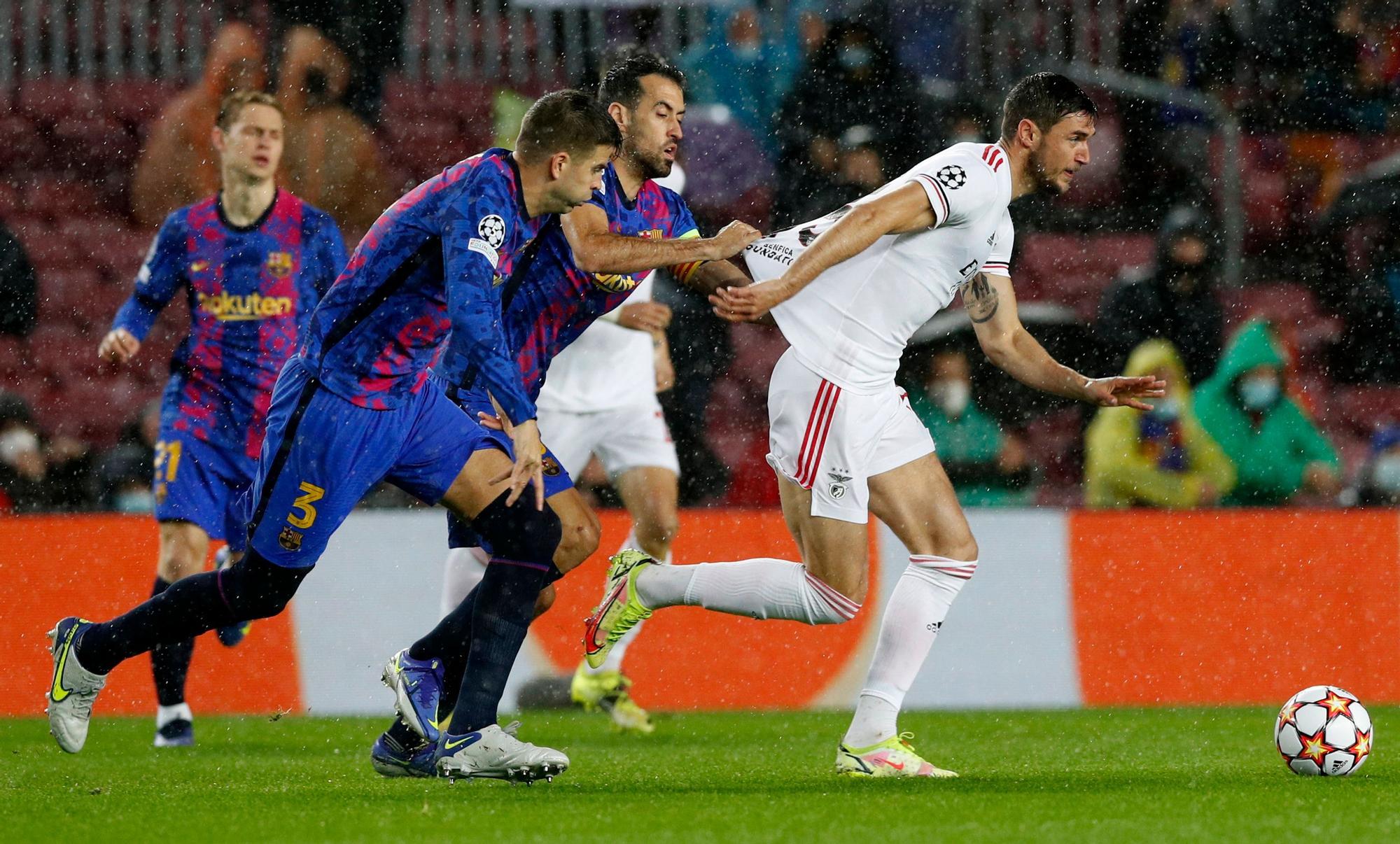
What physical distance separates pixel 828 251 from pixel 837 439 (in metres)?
0.66

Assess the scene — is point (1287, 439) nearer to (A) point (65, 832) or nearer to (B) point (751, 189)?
(B) point (751, 189)

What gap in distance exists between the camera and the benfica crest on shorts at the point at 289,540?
5.63m

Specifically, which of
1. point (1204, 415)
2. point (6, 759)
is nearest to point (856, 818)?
point (6, 759)

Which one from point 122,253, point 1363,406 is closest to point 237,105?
point 122,253

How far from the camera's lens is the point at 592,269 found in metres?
5.97

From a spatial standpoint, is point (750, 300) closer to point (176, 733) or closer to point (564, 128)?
point (564, 128)

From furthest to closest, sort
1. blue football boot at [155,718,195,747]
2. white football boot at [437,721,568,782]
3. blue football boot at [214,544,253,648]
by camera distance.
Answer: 1. blue football boot at [214,544,253,648]
2. blue football boot at [155,718,195,747]
3. white football boot at [437,721,568,782]

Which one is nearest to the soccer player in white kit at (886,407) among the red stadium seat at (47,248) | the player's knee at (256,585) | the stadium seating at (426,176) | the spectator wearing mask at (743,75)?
the player's knee at (256,585)

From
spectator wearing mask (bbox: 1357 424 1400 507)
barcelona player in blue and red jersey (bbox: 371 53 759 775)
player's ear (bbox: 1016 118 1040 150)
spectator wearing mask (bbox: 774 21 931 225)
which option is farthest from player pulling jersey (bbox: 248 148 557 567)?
spectator wearing mask (bbox: 1357 424 1400 507)

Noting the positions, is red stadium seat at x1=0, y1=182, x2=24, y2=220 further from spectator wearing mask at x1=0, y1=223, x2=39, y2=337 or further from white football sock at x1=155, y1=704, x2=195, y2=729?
white football sock at x1=155, y1=704, x2=195, y2=729

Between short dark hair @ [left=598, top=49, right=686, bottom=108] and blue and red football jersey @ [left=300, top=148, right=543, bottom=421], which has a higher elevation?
short dark hair @ [left=598, top=49, right=686, bottom=108]

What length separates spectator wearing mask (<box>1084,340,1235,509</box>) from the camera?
10219mm

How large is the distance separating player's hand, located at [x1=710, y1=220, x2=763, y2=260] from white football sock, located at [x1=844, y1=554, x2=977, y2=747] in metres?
1.18

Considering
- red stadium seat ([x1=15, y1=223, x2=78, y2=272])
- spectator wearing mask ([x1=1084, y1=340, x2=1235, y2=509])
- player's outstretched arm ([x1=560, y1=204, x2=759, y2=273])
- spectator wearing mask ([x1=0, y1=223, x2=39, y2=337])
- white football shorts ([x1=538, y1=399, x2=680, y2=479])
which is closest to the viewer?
player's outstretched arm ([x1=560, y1=204, x2=759, y2=273])
